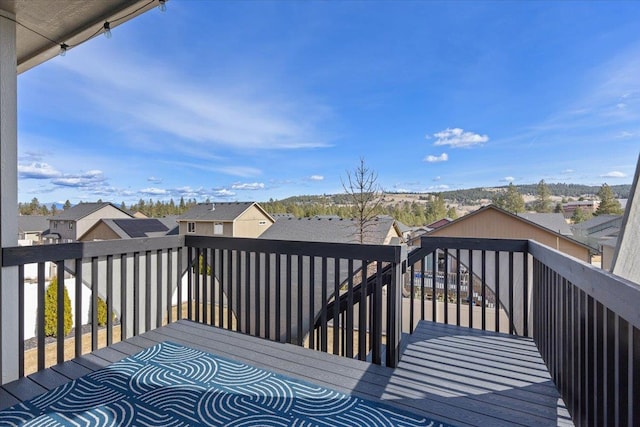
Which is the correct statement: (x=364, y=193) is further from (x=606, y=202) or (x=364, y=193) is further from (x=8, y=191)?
(x=8, y=191)

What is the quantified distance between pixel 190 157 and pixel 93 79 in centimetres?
1223

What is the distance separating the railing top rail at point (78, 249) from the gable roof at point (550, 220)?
862 cm

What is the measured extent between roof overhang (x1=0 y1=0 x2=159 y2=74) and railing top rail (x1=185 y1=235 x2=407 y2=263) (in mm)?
1956

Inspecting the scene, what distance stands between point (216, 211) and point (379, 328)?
1337 cm

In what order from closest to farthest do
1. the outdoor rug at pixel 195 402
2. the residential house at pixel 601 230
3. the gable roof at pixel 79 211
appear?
the outdoor rug at pixel 195 402 → the residential house at pixel 601 230 → the gable roof at pixel 79 211

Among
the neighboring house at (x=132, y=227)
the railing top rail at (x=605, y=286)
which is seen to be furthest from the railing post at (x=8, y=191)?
the neighboring house at (x=132, y=227)

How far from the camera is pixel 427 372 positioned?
Result: 2277mm

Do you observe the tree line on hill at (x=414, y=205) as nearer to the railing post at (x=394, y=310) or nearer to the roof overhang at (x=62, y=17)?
the roof overhang at (x=62, y=17)

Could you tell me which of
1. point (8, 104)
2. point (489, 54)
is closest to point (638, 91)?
point (489, 54)

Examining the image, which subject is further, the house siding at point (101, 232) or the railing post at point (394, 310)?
the house siding at point (101, 232)

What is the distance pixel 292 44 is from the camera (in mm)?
9188

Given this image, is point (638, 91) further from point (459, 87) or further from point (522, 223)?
point (459, 87)

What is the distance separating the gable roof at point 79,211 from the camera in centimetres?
1535

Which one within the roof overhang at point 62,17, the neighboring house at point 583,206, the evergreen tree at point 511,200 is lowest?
the neighboring house at point 583,206
